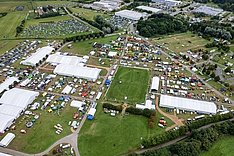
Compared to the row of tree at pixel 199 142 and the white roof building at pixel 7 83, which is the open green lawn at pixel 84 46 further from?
the row of tree at pixel 199 142

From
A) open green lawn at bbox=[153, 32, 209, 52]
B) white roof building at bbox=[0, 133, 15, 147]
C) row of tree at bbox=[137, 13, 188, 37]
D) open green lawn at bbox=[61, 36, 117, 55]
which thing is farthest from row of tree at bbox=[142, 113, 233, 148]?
row of tree at bbox=[137, 13, 188, 37]

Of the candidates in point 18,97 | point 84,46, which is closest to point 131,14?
point 84,46

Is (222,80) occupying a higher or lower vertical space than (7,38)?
lower

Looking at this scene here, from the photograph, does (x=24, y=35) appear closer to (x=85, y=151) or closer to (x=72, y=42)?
(x=72, y=42)

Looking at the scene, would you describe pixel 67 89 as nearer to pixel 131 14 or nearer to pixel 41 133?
pixel 41 133

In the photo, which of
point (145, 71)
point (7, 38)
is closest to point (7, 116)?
point (145, 71)

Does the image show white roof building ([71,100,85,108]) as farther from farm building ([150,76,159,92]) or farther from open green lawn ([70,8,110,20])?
open green lawn ([70,8,110,20])

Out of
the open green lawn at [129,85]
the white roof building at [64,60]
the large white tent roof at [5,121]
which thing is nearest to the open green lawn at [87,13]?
the white roof building at [64,60]

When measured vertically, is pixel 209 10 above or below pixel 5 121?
above
